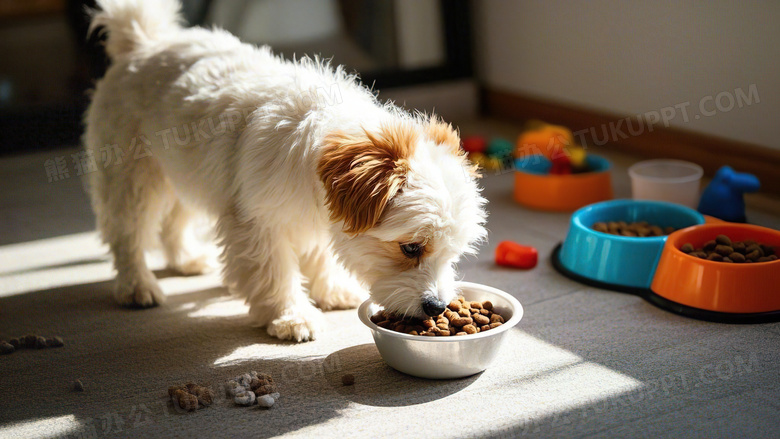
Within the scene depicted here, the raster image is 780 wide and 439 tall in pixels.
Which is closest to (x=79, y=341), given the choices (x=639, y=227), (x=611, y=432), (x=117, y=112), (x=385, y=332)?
(x=117, y=112)

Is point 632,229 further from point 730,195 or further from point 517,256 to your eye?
point 730,195

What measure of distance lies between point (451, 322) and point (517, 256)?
3.06ft

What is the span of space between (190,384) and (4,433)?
0.52 m

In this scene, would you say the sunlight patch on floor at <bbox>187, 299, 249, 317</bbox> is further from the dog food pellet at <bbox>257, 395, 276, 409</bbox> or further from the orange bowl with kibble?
the orange bowl with kibble

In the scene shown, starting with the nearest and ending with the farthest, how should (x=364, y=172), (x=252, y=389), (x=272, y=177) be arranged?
(x=364, y=172) < (x=252, y=389) < (x=272, y=177)

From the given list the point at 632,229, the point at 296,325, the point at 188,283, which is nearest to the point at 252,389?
the point at 296,325

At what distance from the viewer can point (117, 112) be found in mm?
2816

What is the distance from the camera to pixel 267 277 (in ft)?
8.40

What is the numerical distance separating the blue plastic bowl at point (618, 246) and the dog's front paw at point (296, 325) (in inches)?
42.0

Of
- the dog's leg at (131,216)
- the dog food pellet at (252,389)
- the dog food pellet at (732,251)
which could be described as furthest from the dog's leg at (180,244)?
the dog food pellet at (732,251)

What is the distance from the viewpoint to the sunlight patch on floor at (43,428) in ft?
6.87

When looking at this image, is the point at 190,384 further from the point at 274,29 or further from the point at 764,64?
the point at 274,29

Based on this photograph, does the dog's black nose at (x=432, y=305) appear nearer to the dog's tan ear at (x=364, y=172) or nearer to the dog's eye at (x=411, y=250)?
the dog's eye at (x=411, y=250)

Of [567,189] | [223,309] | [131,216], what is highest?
[131,216]
